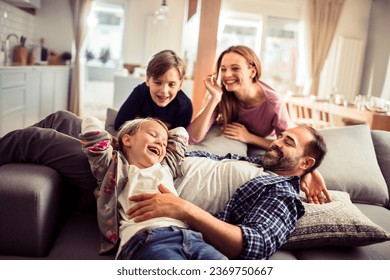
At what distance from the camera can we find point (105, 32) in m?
1.07

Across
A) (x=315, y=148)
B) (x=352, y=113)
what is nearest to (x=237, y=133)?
(x=315, y=148)

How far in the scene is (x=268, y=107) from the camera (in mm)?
1487

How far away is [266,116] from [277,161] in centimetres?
37

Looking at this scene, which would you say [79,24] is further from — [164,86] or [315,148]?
[315,148]

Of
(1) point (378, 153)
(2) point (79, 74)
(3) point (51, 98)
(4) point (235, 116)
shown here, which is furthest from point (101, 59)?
(1) point (378, 153)

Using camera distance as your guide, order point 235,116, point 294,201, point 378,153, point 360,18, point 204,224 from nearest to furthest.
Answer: point 204,224 → point 294,201 → point 360,18 → point 235,116 → point 378,153

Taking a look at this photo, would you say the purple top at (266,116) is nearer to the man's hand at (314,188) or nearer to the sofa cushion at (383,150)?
the man's hand at (314,188)

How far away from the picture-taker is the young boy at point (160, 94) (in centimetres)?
116


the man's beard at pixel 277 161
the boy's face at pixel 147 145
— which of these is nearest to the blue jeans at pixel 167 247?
the boy's face at pixel 147 145

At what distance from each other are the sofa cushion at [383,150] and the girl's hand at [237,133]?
585 mm

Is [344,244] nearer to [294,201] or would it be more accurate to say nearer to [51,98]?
[294,201]

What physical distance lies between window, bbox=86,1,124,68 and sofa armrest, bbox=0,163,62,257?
1.23 feet

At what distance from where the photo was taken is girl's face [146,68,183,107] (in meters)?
1.17
